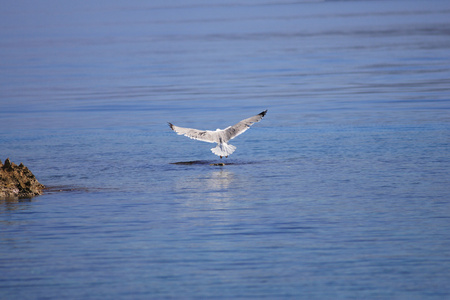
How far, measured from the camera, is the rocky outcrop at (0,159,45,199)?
13453 mm

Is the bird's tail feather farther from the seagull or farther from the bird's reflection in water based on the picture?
the bird's reflection in water

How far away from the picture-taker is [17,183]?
13.6 meters

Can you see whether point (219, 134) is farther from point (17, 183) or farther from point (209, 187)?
point (17, 183)

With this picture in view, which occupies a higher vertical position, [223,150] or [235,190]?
[223,150]

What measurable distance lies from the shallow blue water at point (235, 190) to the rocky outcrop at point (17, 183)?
13.8 inches

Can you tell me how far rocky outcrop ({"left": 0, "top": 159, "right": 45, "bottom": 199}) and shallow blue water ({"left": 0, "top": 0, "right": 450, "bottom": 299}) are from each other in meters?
0.35

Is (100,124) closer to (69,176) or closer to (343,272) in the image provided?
(69,176)

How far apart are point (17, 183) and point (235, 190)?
140 inches

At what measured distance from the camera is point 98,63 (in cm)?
4416

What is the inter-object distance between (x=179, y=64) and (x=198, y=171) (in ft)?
85.4

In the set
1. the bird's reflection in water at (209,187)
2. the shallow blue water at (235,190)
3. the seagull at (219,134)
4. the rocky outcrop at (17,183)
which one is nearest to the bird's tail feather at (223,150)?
the seagull at (219,134)

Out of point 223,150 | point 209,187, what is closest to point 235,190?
point 209,187

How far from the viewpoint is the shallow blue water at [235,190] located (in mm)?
9422

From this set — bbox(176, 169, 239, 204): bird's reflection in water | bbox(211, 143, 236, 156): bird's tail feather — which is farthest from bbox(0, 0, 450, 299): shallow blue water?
bbox(211, 143, 236, 156): bird's tail feather
